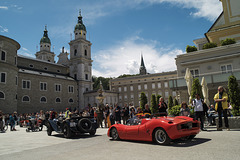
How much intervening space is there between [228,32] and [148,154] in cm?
2460

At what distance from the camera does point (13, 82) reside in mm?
36750

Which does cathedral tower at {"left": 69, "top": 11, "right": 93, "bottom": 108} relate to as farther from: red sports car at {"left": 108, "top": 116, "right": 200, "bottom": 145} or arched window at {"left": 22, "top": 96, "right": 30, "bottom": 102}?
red sports car at {"left": 108, "top": 116, "right": 200, "bottom": 145}

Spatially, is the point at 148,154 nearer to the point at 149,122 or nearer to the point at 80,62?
the point at 149,122

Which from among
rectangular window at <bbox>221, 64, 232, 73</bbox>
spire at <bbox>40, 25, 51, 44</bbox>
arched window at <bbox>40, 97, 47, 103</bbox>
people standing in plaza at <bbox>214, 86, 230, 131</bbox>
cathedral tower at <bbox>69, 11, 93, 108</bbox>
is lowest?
people standing in plaza at <bbox>214, 86, 230, 131</bbox>

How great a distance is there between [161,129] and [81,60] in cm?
5547

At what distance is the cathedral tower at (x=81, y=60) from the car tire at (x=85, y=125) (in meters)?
48.2

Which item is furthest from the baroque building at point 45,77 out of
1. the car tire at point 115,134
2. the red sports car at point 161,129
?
the red sports car at point 161,129

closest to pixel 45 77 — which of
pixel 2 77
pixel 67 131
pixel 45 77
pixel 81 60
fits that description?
pixel 45 77

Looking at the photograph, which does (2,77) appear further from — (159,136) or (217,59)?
(159,136)

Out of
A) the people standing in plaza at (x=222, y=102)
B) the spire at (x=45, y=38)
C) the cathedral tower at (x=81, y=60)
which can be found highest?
the spire at (x=45, y=38)

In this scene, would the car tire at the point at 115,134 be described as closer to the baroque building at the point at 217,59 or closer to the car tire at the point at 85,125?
the car tire at the point at 85,125

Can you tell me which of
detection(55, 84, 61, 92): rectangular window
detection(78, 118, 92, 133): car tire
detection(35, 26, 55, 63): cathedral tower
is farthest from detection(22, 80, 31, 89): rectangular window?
detection(78, 118, 92, 133): car tire

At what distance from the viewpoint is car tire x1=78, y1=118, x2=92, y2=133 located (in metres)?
9.35

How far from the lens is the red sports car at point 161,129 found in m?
5.84
